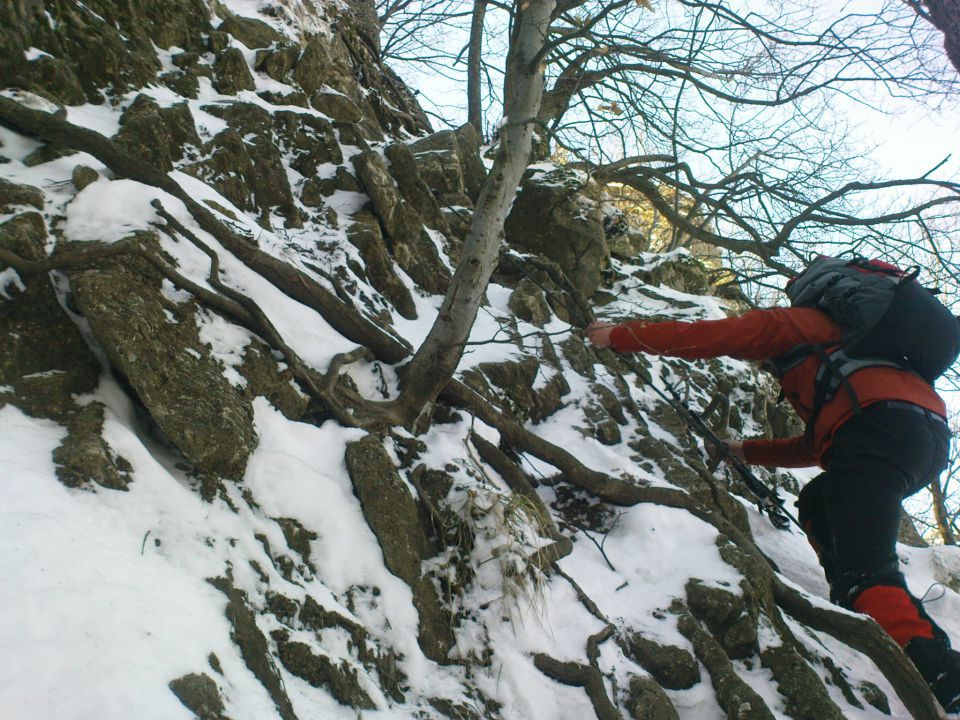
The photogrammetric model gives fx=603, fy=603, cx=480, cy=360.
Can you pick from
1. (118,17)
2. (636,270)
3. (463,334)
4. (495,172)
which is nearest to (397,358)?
(463,334)

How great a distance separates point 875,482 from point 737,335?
90cm

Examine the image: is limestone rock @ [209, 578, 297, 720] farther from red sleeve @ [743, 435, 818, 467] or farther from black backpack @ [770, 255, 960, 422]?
red sleeve @ [743, 435, 818, 467]

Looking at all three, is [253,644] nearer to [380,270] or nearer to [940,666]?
[940,666]

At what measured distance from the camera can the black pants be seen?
2.67m

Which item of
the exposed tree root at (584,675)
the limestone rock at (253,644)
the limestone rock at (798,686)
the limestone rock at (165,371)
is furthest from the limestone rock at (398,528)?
the limestone rock at (798,686)

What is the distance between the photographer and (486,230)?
356 cm

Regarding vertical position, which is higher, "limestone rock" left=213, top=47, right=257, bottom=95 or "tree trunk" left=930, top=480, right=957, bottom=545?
"limestone rock" left=213, top=47, right=257, bottom=95

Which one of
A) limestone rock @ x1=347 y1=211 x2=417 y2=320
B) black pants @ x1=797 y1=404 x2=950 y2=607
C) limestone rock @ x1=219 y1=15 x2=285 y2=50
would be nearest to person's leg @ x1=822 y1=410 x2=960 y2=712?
black pants @ x1=797 y1=404 x2=950 y2=607

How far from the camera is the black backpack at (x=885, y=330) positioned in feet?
9.10

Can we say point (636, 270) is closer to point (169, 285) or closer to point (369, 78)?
point (369, 78)

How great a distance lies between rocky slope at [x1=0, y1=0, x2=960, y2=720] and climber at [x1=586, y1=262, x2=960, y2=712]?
1.04 feet

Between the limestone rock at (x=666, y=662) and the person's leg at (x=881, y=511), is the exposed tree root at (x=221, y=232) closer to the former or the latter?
the limestone rock at (x=666, y=662)

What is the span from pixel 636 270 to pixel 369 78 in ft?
15.2

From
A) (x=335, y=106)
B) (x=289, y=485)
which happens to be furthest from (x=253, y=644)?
(x=335, y=106)
